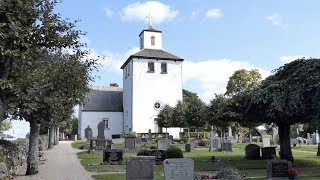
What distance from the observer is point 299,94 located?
1948 cm

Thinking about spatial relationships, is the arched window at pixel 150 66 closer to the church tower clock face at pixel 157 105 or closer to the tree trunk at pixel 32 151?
the church tower clock face at pixel 157 105

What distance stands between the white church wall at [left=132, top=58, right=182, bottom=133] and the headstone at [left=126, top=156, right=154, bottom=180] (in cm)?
4524

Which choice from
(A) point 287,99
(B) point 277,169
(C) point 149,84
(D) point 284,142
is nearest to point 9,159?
(B) point 277,169

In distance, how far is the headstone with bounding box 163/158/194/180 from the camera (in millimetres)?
12327

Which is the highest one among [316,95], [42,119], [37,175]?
[316,95]

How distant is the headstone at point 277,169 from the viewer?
14.5 meters

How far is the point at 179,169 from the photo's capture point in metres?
12.4

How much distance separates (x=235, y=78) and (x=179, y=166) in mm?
57773

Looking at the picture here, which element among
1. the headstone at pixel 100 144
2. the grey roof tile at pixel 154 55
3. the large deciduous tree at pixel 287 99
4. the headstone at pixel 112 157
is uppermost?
the grey roof tile at pixel 154 55

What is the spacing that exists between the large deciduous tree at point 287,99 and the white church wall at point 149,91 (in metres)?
38.0

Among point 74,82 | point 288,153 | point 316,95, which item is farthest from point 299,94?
point 74,82

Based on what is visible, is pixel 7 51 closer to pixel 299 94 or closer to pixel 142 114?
pixel 299 94

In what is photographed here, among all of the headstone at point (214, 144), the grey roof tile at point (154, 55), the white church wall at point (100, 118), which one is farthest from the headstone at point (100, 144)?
the white church wall at point (100, 118)

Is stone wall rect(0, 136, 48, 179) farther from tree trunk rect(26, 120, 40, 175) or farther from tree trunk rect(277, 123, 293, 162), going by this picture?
tree trunk rect(277, 123, 293, 162)
